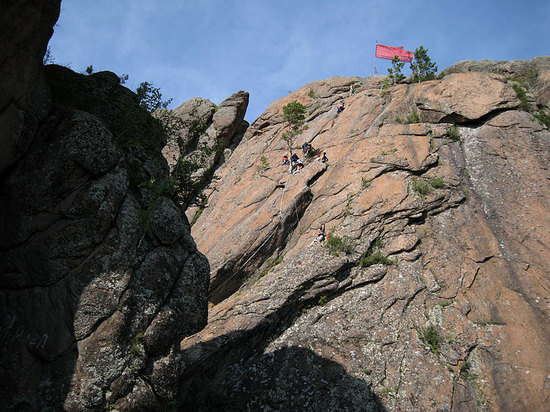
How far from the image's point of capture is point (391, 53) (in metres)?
40.6

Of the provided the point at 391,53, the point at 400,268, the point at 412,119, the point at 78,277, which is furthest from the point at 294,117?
the point at 78,277

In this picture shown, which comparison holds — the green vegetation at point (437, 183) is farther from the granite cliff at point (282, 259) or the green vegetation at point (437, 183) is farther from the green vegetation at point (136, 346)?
the green vegetation at point (136, 346)

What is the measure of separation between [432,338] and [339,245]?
229 inches

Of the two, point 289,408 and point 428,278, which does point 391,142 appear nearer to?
point 428,278

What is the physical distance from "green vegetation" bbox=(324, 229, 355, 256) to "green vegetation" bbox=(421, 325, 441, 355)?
4.93 meters

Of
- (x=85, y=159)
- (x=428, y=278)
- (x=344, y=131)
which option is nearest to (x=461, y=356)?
(x=428, y=278)

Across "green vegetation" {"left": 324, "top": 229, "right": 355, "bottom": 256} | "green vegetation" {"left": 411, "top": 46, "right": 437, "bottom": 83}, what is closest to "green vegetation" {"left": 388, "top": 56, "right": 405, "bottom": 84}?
"green vegetation" {"left": 411, "top": 46, "right": 437, "bottom": 83}

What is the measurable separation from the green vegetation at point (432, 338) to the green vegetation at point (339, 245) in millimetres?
4934

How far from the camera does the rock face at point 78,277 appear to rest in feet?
Result: 26.0

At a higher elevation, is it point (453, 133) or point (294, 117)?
point (453, 133)

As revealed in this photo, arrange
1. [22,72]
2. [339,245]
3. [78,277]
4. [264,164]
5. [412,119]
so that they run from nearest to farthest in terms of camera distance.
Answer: [22,72] → [78,277] → [339,245] → [412,119] → [264,164]

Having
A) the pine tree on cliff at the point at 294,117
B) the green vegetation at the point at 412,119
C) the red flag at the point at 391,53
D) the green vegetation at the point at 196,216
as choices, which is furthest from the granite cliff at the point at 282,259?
the red flag at the point at 391,53

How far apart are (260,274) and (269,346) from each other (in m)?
5.85

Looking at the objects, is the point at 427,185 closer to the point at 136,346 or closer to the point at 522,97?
the point at 522,97
